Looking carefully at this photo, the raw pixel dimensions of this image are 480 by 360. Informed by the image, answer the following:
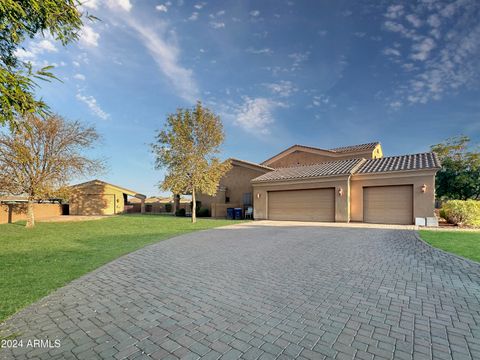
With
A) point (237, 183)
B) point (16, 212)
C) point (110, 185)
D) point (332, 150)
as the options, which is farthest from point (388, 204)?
point (16, 212)

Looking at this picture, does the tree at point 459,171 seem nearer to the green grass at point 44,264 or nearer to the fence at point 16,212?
the green grass at point 44,264

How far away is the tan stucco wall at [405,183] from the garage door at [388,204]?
306mm

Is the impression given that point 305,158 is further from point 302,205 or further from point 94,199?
point 94,199

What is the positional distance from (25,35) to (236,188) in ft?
66.8

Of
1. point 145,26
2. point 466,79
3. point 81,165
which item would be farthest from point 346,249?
point 81,165

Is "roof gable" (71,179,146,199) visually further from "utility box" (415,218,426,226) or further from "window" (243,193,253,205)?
"utility box" (415,218,426,226)

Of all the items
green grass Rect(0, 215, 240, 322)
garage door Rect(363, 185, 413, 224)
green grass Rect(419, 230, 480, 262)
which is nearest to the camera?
green grass Rect(0, 215, 240, 322)

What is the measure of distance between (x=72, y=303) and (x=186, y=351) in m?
2.61

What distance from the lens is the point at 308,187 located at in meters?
18.0

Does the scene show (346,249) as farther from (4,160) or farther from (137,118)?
(4,160)

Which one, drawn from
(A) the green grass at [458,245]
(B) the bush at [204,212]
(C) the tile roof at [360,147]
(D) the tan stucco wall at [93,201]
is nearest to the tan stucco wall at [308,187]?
(A) the green grass at [458,245]

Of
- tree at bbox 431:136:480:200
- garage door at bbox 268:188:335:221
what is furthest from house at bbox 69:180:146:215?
tree at bbox 431:136:480:200

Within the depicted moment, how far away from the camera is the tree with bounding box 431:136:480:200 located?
23.6 m

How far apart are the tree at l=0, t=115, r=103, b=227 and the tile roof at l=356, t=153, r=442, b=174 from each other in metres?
20.6
